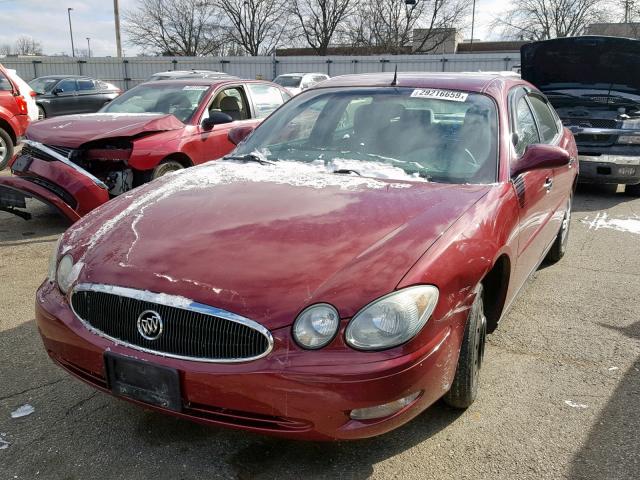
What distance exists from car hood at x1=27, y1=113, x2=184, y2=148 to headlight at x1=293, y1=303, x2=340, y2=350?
4358 mm

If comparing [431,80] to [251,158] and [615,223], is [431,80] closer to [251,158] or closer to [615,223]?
[251,158]

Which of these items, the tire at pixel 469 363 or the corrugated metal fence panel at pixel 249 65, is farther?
the corrugated metal fence panel at pixel 249 65

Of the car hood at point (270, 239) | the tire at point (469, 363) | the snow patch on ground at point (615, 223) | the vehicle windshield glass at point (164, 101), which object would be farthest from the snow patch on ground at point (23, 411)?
the snow patch on ground at point (615, 223)

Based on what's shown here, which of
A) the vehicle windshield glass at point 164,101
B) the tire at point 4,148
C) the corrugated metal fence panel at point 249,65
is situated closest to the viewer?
the vehicle windshield glass at point 164,101

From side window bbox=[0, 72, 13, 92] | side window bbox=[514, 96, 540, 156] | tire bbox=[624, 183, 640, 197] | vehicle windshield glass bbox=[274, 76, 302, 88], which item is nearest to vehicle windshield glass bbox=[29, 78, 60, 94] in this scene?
side window bbox=[0, 72, 13, 92]

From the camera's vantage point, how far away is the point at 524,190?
3.24 meters

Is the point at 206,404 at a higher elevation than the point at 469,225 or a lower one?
lower

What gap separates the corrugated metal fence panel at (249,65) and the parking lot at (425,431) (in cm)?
2473

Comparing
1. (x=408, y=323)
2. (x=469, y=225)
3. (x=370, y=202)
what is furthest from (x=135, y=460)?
(x=469, y=225)

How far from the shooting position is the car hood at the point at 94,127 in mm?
5668

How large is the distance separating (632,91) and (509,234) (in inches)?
251

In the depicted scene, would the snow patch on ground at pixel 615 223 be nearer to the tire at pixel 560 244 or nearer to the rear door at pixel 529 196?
the tire at pixel 560 244

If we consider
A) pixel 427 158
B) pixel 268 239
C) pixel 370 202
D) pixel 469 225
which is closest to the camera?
pixel 268 239

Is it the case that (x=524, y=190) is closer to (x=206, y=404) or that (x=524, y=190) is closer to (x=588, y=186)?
(x=206, y=404)
